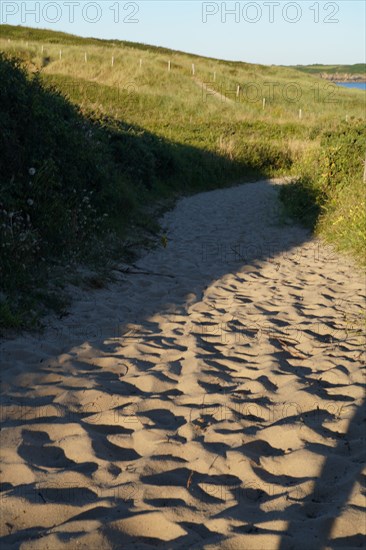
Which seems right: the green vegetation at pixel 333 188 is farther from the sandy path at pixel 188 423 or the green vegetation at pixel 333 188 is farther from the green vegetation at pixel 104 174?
the sandy path at pixel 188 423

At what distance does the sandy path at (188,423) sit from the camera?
9.48ft

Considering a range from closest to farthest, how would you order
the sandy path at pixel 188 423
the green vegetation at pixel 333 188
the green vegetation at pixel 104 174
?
1. the sandy path at pixel 188 423
2. the green vegetation at pixel 104 174
3. the green vegetation at pixel 333 188

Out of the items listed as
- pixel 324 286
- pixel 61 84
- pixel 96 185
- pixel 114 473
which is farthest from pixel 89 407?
pixel 61 84

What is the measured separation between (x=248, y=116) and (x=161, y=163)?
17.9 metres

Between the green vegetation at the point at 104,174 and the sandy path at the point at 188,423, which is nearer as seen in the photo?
the sandy path at the point at 188,423

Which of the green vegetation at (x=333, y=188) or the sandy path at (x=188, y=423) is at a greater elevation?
the green vegetation at (x=333, y=188)

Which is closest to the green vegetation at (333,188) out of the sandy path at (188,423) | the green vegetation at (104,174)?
the green vegetation at (104,174)

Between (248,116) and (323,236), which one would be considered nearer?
(323,236)

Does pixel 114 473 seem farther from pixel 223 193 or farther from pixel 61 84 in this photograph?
pixel 61 84

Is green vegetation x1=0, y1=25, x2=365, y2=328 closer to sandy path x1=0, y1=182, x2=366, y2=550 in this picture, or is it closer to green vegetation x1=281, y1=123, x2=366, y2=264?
green vegetation x1=281, y1=123, x2=366, y2=264

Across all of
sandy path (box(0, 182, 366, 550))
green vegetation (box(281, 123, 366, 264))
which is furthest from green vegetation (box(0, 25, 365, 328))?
sandy path (box(0, 182, 366, 550))

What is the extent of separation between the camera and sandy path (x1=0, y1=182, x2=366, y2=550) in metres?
2.89

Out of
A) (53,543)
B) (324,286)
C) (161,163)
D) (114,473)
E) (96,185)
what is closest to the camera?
(53,543)

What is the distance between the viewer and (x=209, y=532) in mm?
2852
